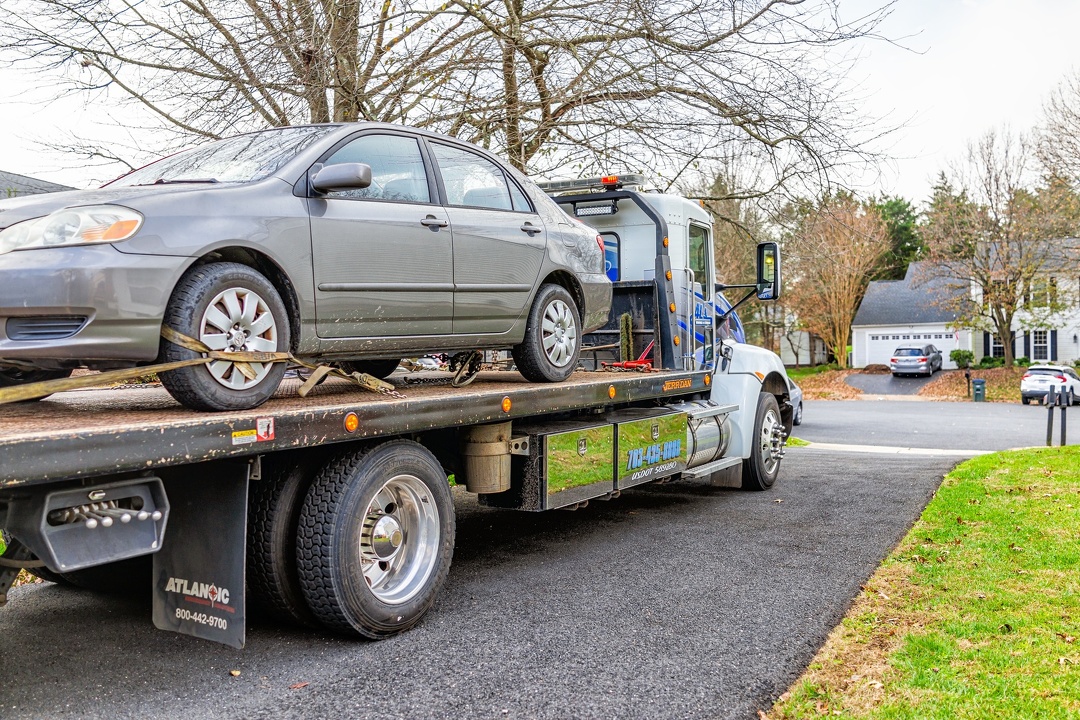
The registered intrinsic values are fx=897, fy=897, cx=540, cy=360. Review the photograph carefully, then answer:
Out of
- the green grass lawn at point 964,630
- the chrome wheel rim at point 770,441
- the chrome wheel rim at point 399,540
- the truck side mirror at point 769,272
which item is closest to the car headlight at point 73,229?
the chrome wheel rim at point 399,540

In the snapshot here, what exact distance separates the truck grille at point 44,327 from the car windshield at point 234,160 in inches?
43.8

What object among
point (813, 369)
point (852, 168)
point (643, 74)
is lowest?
point (813, 369)

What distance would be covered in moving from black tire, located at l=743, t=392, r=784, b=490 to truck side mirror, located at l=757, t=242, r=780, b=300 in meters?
1.14

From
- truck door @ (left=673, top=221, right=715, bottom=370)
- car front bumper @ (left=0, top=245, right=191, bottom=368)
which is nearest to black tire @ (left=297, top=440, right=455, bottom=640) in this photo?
car front bumper @ (left=0, top=245, right=191, bottom=368)

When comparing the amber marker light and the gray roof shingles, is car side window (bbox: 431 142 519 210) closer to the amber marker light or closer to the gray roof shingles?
the amber marker light

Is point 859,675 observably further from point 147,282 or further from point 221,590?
point 147,282

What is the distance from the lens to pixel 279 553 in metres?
4.16

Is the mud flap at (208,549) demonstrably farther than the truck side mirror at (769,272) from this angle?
No

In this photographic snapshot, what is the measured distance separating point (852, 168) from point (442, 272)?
7.77 metres

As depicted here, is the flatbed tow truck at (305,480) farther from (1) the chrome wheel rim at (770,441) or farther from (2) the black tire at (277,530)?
(1) the chrome wheel rim at (770,441)

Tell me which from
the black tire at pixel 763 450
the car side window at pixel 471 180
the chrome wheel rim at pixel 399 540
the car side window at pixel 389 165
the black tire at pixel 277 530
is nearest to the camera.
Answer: the black tire at pixel 277 530

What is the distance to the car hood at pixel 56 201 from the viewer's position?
12.0 feet

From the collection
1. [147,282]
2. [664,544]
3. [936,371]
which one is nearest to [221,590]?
[147,282]

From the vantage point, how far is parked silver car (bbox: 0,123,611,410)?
11.5ft
